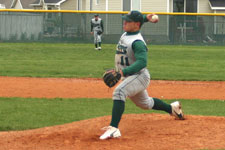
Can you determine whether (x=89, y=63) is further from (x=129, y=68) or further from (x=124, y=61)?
(x=129, y=68)

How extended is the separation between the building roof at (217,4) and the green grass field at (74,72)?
441 inches

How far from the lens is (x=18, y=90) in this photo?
37.9 ft

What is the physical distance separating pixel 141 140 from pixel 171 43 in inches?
945

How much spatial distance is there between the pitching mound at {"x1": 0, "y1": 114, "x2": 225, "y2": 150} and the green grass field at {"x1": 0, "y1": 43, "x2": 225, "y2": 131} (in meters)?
0.97

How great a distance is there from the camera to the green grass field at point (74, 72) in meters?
8.52

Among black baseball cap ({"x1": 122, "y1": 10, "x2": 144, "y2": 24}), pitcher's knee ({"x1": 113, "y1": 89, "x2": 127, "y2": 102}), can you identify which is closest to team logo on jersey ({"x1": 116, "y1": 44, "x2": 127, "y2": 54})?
black baseball cap ({"x1": 122, "y1": 10, "x2": 144, "y2": 24})

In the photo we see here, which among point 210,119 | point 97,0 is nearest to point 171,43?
point 97,0

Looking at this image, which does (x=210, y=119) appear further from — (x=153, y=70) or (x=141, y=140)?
(x=153, y=70)

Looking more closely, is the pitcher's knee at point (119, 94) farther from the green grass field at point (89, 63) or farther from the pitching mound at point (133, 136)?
the green grass field at point (89, 63)

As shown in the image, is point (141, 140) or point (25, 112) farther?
point (25, 112)

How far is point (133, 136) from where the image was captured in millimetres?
→ 6469

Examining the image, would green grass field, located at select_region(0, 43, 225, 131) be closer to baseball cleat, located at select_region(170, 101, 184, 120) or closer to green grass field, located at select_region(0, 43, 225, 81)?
green grass field, located at select_region(0, 43, 225, 81)

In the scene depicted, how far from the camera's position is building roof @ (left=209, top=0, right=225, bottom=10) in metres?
33.7

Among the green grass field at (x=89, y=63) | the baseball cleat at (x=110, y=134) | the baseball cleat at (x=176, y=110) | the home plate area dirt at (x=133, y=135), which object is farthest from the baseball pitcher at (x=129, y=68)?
the green grass field at (x=89, y=63)
